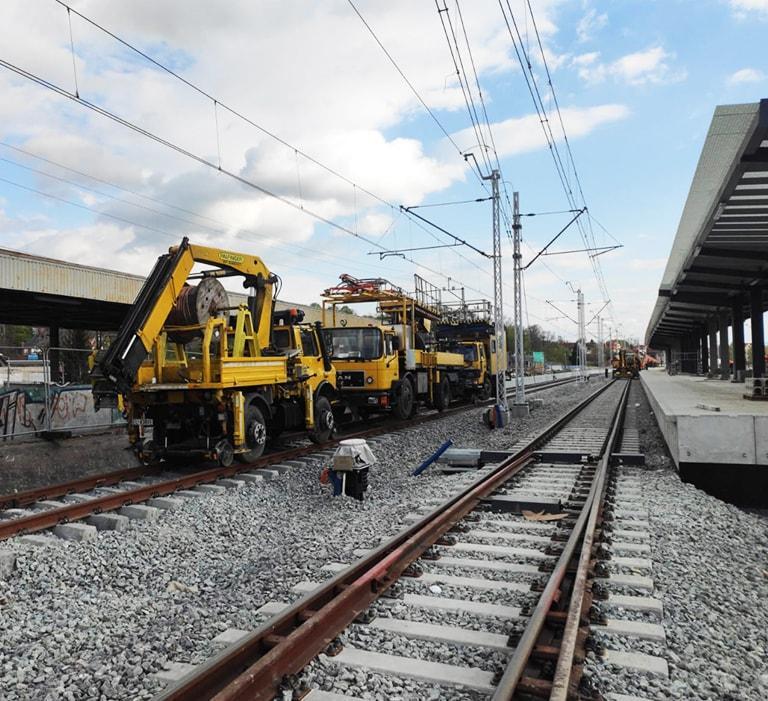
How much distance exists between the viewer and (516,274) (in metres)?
19.6

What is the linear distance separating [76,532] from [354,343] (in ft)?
34.7

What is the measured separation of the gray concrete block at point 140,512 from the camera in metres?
7.11

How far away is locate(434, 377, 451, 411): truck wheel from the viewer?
20891 mm

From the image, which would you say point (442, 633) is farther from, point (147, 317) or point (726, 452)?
point (726, 452)

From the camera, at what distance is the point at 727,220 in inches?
520

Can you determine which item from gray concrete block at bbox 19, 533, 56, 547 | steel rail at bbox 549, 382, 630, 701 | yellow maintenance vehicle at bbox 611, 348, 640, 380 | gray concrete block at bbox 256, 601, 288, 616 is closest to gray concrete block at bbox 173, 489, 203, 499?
gray concrete block at bbox 19, 533, 56, 547

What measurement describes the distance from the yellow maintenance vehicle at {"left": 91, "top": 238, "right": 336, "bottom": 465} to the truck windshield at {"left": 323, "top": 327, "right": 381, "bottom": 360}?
15.2ft

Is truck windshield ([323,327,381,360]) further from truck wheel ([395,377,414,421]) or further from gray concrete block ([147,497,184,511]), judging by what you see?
gray concrete block ([147,497,184,511])

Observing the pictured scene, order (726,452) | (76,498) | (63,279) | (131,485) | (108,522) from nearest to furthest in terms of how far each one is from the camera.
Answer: (108,522) → (76,498) → (131,485) → (726,452) → (63,279)

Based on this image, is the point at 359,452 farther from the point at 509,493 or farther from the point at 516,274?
the point at 516,274

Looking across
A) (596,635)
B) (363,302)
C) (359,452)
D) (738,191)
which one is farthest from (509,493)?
(363,302)

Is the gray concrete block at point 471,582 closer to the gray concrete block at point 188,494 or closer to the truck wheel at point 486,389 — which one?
the gray concrete block at point 188,494

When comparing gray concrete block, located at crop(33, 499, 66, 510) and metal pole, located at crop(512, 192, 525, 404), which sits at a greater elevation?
metal pole, located at crop(512, 192, 525, 404)

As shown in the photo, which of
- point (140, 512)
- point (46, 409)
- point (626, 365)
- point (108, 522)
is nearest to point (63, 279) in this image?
point (46, 409)
